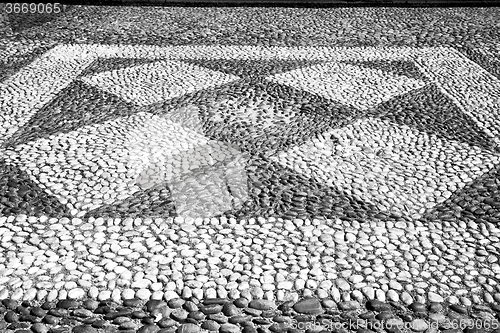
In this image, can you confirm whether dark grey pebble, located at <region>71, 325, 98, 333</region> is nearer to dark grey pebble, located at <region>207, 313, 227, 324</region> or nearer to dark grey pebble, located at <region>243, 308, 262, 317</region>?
dark grey pebble, located at <region>207, 313, 227, 324</region>

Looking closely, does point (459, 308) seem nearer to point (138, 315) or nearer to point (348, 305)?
point (348, 305)

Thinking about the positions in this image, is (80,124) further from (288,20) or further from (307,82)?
(288,20)

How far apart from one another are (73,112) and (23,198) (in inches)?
50.2

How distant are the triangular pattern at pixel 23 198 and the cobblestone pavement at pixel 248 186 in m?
0.01

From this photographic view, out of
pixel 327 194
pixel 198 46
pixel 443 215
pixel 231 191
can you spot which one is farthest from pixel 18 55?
pixel 443 215

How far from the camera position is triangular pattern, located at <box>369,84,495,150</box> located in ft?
13.5

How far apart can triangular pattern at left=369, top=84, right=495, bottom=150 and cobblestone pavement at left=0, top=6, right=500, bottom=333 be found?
0.02 m

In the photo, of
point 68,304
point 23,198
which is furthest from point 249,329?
point 23,198

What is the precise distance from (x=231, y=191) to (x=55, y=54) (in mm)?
3236

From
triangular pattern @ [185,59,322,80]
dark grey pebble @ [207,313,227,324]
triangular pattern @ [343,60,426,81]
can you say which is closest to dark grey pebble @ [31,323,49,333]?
dark grey pebble @ [207,313,227,324]

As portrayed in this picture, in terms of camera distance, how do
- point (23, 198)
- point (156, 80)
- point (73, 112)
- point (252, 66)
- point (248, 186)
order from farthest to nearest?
point (252, 66) → point (156, 80) → point (73, 112) → point (248, 186) → point (23, 198)

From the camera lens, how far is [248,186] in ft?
11.4

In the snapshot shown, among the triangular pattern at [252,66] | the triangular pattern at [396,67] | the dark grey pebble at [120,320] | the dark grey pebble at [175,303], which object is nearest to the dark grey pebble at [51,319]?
the dark grey pebble at [120,320]

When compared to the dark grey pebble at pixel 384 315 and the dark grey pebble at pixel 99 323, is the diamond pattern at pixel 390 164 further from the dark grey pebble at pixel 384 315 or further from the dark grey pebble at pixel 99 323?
the dark grey pebble at pixel 99 323
